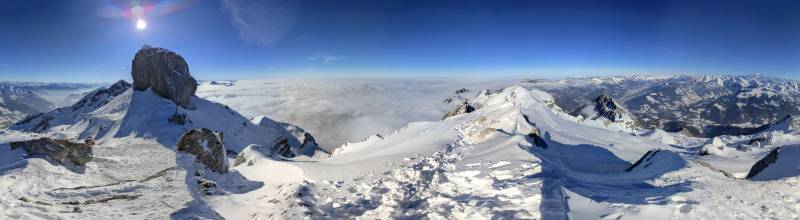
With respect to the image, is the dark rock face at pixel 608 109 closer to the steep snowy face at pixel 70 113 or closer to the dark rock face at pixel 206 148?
the dark rock face at pixel 206 148

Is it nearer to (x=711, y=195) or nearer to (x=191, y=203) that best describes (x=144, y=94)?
(x=191, y=203)

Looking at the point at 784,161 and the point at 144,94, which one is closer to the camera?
the point at 784,161

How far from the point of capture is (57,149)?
2767 centimetres

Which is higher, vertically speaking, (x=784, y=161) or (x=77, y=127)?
(x=784, y=161)

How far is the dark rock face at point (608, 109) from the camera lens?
121275 millimetres

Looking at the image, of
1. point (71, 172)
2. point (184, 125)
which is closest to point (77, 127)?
point (184, 125)

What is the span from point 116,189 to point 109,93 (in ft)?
441

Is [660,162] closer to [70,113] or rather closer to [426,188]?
[426,188]

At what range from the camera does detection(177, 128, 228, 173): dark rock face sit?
32.2m

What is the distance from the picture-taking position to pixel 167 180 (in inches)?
982

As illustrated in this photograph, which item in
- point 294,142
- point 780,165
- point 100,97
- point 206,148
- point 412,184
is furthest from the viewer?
point 294,142

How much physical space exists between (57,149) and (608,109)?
5717 inches

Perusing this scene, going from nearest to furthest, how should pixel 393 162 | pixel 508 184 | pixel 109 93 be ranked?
pixel 508 184 → pixel 393 162 → pixel 109 93

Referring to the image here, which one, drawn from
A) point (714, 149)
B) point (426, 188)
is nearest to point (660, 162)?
point (426, 188)
